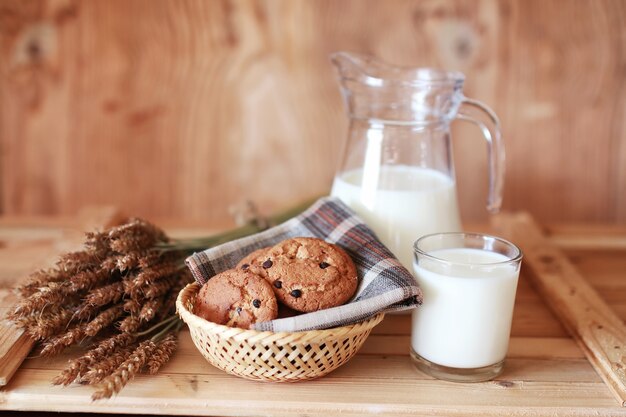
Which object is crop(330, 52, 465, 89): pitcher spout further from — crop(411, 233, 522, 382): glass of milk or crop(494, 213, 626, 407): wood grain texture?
crop(494, 213, 626, 407): wood grain texture

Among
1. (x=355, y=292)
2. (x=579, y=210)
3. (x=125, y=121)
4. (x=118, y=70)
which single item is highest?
(x=118, y=70)

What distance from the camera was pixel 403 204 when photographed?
93 cm

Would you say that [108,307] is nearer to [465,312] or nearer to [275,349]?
[275,349]

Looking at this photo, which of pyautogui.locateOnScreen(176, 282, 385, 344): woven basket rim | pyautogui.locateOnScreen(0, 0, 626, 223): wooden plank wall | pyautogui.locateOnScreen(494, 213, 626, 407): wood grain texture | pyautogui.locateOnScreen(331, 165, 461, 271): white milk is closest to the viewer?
pyautogui.locateOnScreen(176, 282, 385, 344): woven basket rim

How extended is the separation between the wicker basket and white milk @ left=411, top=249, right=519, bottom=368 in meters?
0.07

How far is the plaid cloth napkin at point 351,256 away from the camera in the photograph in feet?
2.40

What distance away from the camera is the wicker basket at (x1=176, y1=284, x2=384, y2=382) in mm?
705

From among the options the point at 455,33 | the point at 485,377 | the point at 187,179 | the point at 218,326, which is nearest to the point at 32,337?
the point at 218,326

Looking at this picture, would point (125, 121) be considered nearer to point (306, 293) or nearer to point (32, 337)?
point (32, 337)

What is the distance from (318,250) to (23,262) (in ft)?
1.88

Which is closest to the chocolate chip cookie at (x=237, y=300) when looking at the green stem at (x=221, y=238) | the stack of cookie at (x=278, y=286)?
the stack of cookie at (x=278, y=286)

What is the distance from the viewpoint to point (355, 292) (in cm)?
82

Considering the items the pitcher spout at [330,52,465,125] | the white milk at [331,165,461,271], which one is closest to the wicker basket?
the white milk at [331,165,461,271]

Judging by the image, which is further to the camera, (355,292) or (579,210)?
(579,210)
